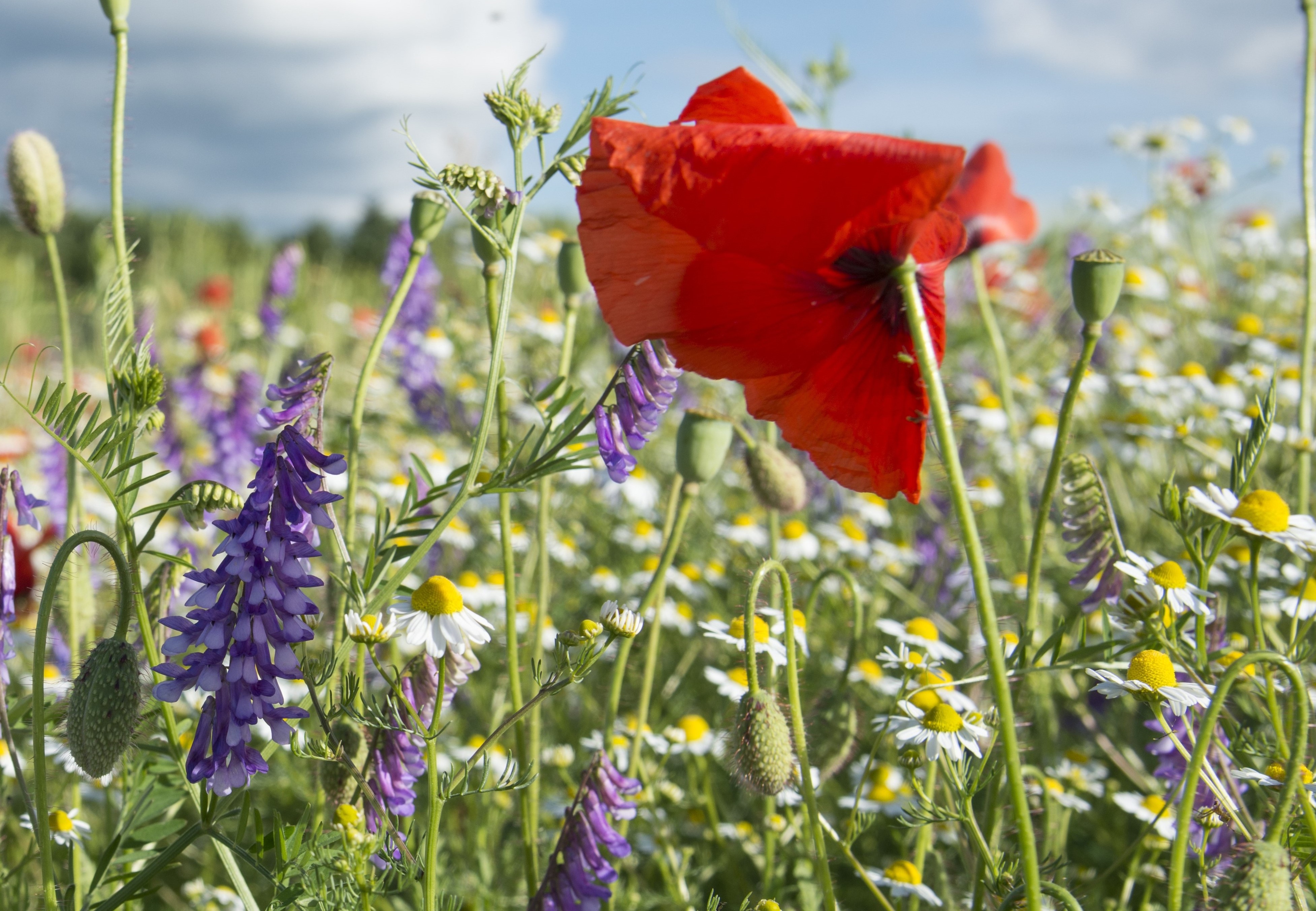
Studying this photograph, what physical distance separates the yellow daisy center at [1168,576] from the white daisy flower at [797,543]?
3.85ft

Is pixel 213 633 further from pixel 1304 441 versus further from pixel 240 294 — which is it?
pixel 240 294

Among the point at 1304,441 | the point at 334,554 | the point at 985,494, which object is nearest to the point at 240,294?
the point at 985,494

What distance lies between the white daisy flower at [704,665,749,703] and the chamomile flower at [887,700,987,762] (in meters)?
0.44

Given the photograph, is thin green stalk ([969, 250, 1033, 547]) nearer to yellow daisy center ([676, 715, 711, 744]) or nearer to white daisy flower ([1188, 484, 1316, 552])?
yellow daisy center ([676, 715, 711, 744])

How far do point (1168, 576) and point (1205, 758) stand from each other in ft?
1.44

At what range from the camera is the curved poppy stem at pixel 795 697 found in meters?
1.04

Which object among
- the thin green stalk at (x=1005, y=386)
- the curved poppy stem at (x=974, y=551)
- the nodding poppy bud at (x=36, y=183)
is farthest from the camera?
the thin green stalk at (x=1005, y=386)

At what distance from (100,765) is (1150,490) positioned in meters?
2.94

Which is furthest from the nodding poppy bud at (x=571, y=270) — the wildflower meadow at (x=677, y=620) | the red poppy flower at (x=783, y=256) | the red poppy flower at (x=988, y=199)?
the red poppy flower at (x=988, y=199)

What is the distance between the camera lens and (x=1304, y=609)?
141 cm

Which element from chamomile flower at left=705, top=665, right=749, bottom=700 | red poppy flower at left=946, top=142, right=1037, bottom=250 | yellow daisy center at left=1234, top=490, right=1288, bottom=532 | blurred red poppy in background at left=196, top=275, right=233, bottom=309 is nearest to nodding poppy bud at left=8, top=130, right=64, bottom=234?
chamomile flower at left=705, top=665, right=749, bottom=700

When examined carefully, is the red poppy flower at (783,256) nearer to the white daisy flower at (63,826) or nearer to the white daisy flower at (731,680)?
the white daisy flower at (731,680)

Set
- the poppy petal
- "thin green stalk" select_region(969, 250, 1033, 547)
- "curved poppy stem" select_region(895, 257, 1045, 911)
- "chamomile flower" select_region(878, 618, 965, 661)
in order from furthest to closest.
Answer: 1. "thin green stalk" select_region(969, 250, 1033, 547)
2. "chamomile flower" select_region(878, 618, 965, 661)
3. the poppy petal
4. "curved poppy stem" select_region(895, 257, 1045, 911)

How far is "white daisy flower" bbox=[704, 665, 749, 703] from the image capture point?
1718 mm
